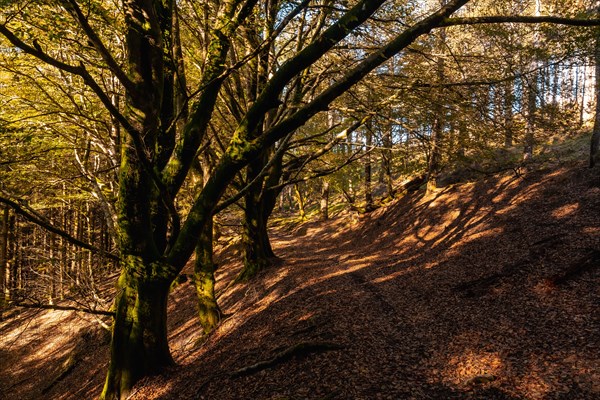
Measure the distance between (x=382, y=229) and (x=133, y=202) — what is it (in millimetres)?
14850

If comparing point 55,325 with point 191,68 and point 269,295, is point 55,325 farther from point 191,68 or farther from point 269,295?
point 191,68

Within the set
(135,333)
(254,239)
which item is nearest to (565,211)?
(254,239)

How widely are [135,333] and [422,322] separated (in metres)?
5.43

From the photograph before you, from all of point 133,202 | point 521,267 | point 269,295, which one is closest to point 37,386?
point 269,295

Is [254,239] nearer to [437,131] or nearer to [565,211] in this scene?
[437,131]

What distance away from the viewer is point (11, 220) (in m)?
21.5

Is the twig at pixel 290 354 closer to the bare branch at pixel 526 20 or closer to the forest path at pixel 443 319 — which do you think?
the forest path at pixel 443 319

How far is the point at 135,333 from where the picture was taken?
6.24 metres

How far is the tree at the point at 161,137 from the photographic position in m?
4.72

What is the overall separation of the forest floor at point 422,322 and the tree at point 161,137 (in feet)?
3.46

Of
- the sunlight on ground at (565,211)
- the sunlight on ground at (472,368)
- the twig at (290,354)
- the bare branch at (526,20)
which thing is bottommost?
the sunlight on ground at (472,368)

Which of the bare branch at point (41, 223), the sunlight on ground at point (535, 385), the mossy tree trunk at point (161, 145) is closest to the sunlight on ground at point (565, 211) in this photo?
the sunlight on ground at point (535, 385)

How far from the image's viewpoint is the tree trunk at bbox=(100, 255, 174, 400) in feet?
20.1

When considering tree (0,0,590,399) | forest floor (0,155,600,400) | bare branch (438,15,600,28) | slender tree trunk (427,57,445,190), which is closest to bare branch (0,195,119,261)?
tree (0,0,590,399)
